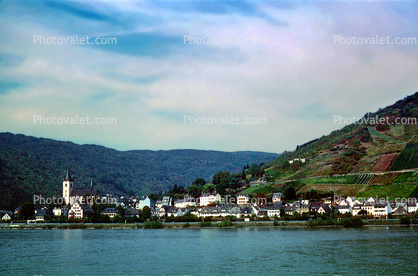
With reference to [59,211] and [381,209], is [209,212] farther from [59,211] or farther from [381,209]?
[59,211]

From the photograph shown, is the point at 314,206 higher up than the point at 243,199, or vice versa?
the point at 243,199

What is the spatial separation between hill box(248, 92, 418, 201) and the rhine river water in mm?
50113

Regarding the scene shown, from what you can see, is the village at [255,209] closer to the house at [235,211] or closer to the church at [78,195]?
the house at [235,211]

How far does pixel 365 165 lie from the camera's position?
120562mm

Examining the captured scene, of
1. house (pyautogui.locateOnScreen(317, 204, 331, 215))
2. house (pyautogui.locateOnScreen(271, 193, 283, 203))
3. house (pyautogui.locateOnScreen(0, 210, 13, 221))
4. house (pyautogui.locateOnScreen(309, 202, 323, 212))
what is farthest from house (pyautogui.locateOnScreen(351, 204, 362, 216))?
house (pyautogui.locateOnScreen(0, 210, 13, 221))

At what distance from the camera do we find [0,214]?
126 m

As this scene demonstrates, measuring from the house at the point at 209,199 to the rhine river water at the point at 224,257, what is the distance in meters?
64.0

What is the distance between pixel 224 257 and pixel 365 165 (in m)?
87.1

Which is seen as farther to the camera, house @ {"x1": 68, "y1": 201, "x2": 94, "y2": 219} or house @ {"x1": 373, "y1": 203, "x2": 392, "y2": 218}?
house @ {"x1": 68, "y1": 201, "x2": 94, "y2": 219}

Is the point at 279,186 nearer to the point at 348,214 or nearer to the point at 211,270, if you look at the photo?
the point at 348,214

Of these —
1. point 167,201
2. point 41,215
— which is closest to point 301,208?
point 167,201

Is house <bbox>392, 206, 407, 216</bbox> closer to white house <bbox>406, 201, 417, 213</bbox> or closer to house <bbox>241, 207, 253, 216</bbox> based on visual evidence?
white house <bbox>406, 201, 417, 213</bbox>

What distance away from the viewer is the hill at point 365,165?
335 ft

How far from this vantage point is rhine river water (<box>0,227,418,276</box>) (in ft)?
116
